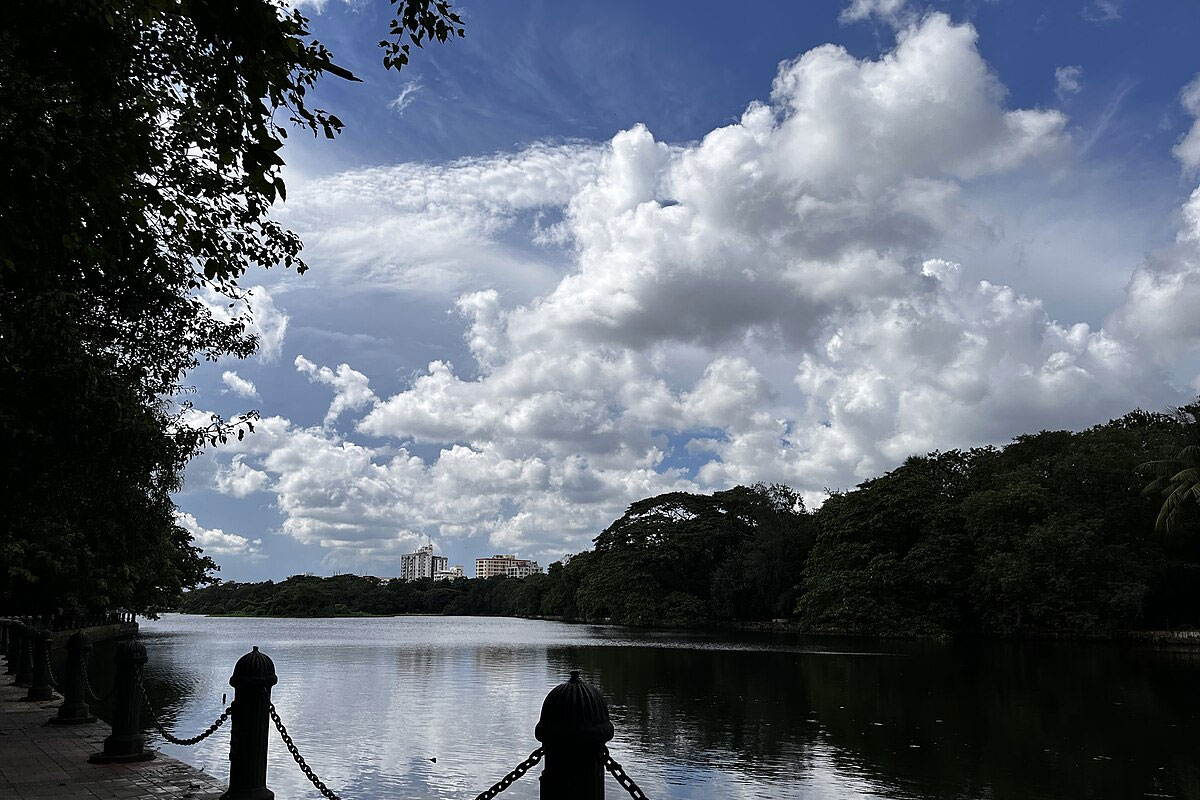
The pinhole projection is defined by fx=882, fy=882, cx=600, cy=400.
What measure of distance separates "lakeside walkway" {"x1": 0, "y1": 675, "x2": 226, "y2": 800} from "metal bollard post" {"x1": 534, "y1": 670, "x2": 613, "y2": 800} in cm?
530

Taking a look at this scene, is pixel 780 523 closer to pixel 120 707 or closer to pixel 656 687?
pixel 656 687

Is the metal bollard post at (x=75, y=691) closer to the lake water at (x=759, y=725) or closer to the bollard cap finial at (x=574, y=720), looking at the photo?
the lake water at (x=759, y=725)

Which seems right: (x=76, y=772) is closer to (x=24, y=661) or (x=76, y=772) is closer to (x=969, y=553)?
(x=24, y=661)

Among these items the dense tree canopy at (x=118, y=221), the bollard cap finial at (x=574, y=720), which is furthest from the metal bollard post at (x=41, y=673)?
the bollard cap finial at (x=574, y=720)

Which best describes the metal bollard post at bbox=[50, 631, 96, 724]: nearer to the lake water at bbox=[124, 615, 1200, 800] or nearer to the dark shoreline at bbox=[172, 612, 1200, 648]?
the lake water at bbox=[124, 615, 1200, 800]

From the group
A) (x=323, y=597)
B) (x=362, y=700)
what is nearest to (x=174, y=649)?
(x=362, y=700)

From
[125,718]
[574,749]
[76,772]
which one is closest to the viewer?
[574,749]

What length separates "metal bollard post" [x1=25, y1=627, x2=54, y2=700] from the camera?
47.4 ft

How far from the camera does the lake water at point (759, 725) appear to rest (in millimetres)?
12172

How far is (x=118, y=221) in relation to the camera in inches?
255

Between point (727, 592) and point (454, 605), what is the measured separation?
101m

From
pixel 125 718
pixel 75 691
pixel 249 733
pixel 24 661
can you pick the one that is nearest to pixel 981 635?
pixel 24 661

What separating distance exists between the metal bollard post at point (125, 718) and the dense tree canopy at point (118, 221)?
2321 mm

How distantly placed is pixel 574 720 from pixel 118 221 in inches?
197
